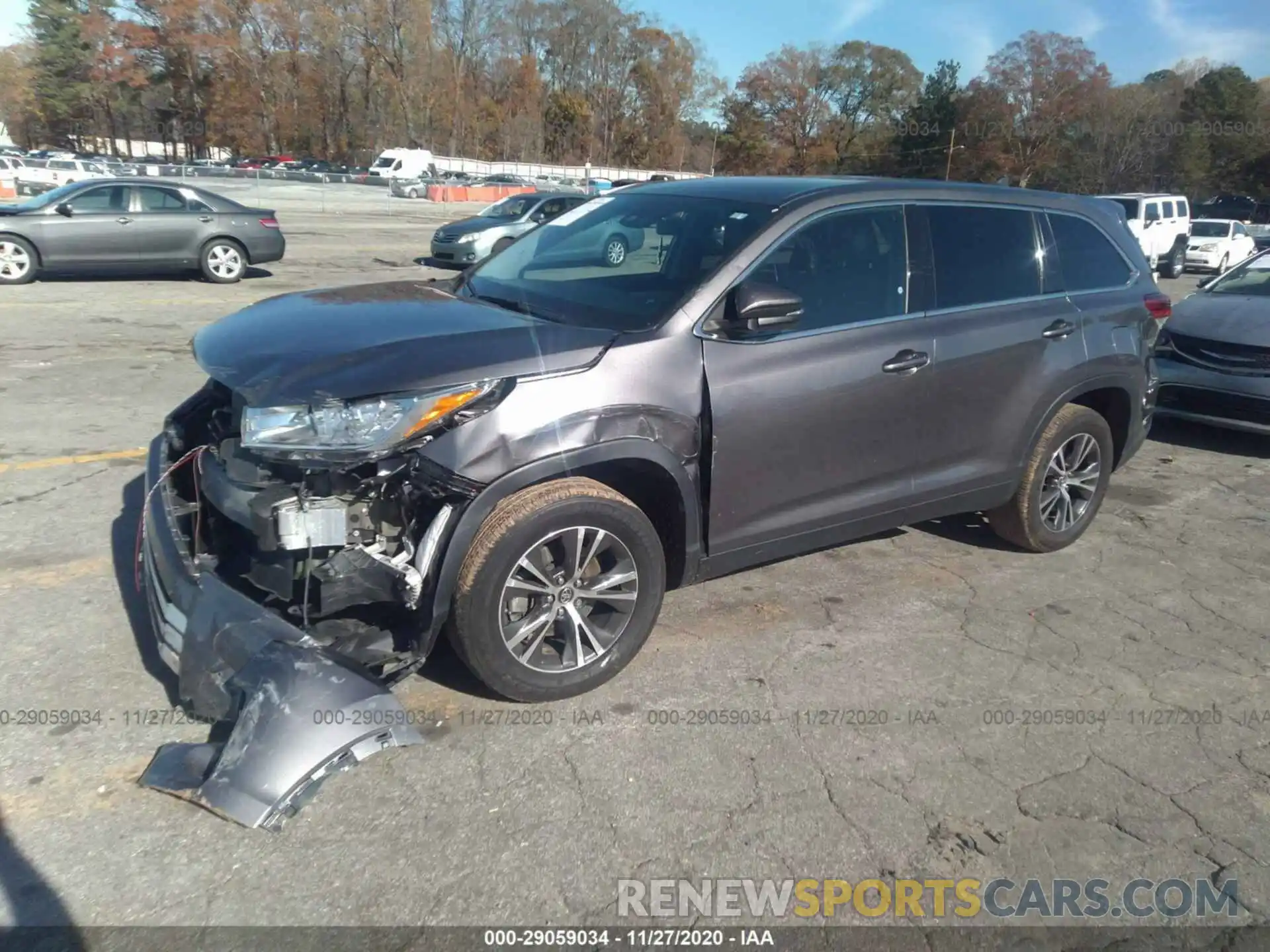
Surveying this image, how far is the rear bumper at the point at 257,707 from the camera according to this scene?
2830 mm

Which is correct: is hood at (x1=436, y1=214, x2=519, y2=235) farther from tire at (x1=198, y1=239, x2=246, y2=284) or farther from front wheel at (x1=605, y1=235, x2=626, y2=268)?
front wheel at (x1=605, y1=235, x2=626, y2=268)

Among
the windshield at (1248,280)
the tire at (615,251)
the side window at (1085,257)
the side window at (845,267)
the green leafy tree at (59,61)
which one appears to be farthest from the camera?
the green leafy tree at (59,61)

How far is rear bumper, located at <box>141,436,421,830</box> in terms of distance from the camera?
9.29 feet

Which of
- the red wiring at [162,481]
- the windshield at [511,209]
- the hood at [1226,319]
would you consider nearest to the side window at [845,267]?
the red wiring at [162,481]

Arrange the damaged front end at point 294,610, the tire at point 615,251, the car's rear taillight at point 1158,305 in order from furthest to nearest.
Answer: the car's rear taillight at point 1158,305, the tire at point 615,251, the damaged front end at point 294,610

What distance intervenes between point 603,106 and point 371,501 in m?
95.4

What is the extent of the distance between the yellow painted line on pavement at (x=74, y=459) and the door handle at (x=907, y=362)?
4.60 metres

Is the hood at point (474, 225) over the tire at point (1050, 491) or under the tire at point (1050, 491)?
over

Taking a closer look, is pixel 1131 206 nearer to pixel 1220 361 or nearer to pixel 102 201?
pixel 1220 361

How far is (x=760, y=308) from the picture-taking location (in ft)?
12.1

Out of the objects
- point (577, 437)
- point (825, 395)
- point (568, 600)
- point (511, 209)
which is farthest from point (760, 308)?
point (511, 209)

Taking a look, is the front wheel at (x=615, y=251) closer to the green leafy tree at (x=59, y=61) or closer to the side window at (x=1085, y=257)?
the side window at (x=1085, y=257)

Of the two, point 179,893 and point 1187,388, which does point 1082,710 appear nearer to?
point 179,893

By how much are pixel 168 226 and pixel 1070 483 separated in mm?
13517
